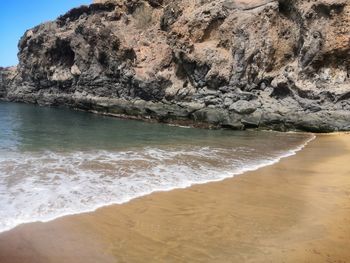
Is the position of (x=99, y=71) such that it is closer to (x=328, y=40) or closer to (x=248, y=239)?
(x=328, y=40)

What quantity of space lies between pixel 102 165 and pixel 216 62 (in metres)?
19.6

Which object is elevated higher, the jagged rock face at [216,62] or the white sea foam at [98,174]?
the jagged rock face at [216,62]

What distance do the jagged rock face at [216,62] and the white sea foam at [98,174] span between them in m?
10.5

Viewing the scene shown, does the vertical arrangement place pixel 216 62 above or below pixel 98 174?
above

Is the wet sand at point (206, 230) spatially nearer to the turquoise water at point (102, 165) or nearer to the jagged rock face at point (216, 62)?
the turquoise water at point (102, 165)

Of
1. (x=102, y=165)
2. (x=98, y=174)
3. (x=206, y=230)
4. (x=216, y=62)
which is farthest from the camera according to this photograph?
(x=216, y=62)

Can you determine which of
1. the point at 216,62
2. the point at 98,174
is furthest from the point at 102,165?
the point at 216,62

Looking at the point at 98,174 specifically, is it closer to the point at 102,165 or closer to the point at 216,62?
the point at 102,165

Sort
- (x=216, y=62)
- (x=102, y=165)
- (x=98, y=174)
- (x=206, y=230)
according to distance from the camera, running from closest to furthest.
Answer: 1. (x=206, y=230)
2. (x=98, y=174)
3. (x=102, y=165)
4. (x=216, y=62)

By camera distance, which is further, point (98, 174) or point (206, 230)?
point (98, 174)

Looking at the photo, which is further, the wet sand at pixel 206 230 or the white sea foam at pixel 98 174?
Result: the white sea foam at pixel 98 174

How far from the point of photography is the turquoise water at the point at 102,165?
803 centimetres

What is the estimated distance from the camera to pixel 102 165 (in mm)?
12148

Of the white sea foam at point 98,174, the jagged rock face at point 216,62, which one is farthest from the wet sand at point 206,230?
the jagged rock face at point 216,62
